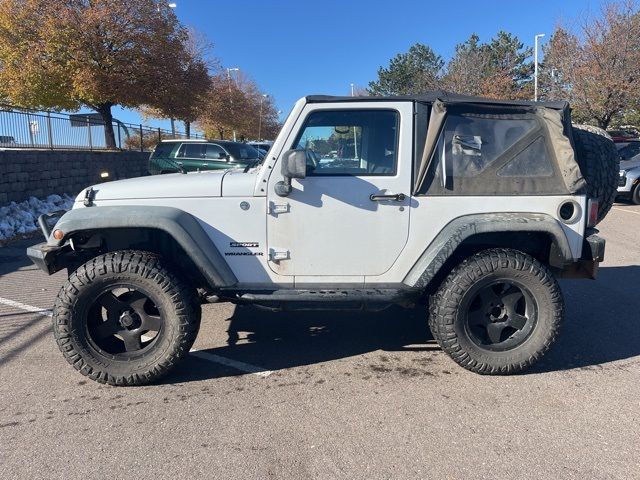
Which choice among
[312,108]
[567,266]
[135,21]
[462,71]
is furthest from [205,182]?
[462,71]

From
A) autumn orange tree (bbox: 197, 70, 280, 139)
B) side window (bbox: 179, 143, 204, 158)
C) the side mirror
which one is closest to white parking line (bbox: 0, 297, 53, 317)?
the side mirror

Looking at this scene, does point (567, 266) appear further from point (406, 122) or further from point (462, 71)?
point (462, 71)

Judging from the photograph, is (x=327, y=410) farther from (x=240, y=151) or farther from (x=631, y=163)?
(x=631, y=163)

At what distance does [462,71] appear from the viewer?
2862 cm

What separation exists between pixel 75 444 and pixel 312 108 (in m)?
2.57

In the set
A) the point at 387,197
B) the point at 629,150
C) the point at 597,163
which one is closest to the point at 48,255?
the point at 387,197

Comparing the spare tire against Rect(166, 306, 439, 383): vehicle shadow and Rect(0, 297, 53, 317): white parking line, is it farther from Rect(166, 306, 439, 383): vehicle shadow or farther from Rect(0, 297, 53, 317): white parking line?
Rect(0, 297, 53, 317): white parking line

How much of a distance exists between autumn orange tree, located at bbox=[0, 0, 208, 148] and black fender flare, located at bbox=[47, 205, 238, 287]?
13675 mm

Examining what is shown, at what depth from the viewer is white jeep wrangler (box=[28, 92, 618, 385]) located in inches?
139

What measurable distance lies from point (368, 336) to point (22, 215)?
27.3 ft

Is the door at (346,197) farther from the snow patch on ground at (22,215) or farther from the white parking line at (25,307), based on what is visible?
the snow patch on ground at (22,215)

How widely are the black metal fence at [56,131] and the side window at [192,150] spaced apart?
3250 millimetres

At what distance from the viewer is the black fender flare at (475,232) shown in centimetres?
349

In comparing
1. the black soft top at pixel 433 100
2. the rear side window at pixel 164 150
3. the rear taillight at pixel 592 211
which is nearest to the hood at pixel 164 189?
the black soft top at pixel 433 100
